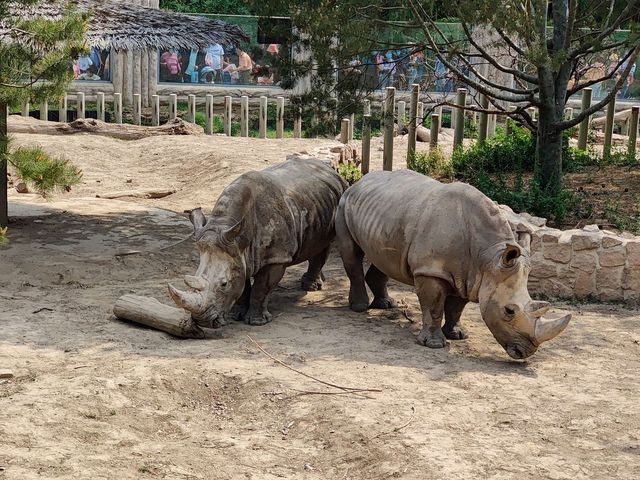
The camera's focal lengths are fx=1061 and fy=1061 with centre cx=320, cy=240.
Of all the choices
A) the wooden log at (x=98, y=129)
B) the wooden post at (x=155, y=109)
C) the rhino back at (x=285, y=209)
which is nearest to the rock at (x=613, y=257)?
the rhino back at (x=285, y=209)

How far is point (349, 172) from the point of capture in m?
15.4

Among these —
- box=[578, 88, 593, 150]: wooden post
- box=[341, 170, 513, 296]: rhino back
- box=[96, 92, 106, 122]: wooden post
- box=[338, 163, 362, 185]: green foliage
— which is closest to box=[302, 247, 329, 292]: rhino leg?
box=[341, 170, 513, 296]: rhino back

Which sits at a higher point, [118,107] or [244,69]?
[244,69]

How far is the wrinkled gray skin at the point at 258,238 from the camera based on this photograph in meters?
8.84

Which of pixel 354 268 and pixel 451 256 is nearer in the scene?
pixel 451 256

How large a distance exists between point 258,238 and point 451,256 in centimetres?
179

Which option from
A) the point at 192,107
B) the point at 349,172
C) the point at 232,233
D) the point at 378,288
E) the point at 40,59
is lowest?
the point at 378,288

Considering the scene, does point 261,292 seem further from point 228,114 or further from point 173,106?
point 173,106

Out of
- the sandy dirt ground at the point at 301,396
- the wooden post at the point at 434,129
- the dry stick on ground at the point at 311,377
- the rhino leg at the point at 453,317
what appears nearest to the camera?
the sandy dirt ground at the point at 301,396

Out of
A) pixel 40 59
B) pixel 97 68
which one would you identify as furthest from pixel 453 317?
pixel 97 68

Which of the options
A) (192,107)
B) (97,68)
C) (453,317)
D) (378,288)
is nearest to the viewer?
(453,317)

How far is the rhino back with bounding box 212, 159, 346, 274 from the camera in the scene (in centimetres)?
929

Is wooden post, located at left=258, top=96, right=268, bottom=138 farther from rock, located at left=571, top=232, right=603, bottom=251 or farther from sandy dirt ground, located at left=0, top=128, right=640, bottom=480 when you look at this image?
rock, located at left=571, top=232, right=603, bottom=251

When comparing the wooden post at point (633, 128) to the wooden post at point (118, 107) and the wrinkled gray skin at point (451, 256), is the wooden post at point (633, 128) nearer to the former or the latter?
the wrinkled gray skin at point (451, 256)
